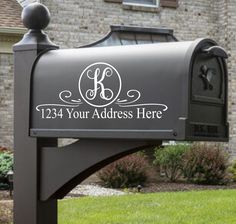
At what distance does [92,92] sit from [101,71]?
4.3 inches

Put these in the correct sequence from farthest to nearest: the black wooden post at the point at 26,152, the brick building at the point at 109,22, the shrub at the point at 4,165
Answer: the brick building at the point at 109,22 < the shrub at the point at 4,165 < the black wooden post at the point at 26,152

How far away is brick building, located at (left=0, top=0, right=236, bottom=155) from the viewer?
51.0 feet

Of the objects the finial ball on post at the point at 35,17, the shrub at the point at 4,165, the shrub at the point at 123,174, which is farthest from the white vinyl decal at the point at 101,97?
the shrub at the point at 123,174

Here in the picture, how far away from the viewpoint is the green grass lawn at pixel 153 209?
8398mm

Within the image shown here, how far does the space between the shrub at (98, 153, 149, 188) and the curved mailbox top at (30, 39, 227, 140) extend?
11.2m

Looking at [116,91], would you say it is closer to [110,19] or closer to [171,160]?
[171,160]

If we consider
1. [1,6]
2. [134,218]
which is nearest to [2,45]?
[1,6]

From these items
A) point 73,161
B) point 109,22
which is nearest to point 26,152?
point 73,161

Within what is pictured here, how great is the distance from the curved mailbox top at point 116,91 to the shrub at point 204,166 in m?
12.5

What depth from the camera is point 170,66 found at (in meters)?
2.83

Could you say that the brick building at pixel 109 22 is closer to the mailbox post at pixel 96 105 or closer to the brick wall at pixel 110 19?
the brick wall at pixel 110 19

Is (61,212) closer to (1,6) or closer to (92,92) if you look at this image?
(92,92)

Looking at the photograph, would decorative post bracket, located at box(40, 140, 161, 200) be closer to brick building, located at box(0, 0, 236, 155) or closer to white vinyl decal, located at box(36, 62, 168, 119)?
white vinyl decal, located at box(36, 62, 168, 119)

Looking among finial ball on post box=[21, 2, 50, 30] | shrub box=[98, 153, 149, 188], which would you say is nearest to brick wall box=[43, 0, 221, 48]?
shrub box=[98, 153, 149, 188]
